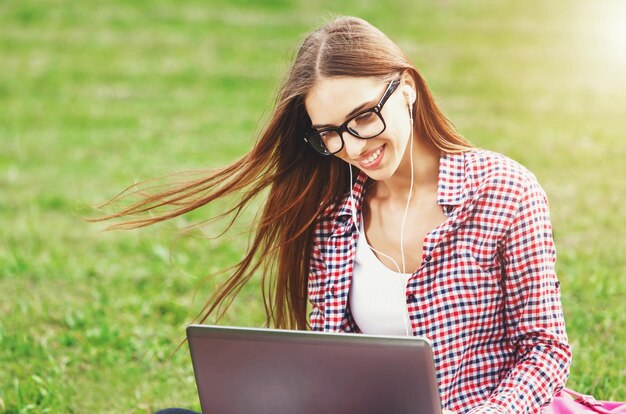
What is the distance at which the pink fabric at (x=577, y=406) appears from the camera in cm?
269

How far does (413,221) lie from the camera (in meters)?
2.92

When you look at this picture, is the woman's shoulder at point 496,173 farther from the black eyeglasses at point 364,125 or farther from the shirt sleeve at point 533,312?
the black eyeglasses at point 364,125

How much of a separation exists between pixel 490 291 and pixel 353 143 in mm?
565

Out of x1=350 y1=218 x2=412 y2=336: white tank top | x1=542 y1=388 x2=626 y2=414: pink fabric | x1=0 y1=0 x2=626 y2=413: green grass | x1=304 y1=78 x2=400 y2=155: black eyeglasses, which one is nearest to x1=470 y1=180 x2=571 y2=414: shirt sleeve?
x1=542 y1=388 x2=626 y2=414: pink fabric

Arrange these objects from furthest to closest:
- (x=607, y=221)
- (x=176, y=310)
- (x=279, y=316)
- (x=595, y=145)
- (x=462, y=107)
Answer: (x=462, y=107) < (x=595, y=145) < (x=607, y=221) < (x=176, y=310) < (x=279, y=316)

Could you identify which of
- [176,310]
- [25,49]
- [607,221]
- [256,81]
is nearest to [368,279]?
[176,310]

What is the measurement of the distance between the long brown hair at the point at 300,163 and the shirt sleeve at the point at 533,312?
0.36m

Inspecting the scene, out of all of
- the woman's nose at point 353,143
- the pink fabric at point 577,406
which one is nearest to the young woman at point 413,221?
the woman's nose at point 353,143

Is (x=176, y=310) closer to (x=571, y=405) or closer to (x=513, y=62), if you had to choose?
(x=571, y=405)

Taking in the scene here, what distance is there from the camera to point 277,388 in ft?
7.72

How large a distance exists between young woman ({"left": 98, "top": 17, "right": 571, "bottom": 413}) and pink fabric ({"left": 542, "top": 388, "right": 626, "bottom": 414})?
0.45 ft

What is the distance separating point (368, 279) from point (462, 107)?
254 inches

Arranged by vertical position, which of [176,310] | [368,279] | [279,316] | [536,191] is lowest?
[176,310]

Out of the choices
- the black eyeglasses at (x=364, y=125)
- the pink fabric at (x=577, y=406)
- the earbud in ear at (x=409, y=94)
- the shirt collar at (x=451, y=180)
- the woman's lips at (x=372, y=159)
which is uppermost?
the earbud in ear at (x=409, y=94)
